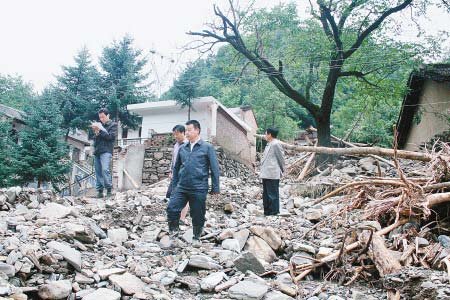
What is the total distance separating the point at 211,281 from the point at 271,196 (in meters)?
3.43

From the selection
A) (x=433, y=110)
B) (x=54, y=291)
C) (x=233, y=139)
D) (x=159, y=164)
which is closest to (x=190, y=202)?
(x=54, y=291)

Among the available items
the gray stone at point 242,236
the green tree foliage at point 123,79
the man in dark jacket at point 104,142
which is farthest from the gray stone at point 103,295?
the green tree foliage at point 123,79

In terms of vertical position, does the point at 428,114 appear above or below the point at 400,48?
below

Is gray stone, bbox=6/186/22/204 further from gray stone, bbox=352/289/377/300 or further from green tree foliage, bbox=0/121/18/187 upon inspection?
green tree foliage, bbox=0/121/18/187

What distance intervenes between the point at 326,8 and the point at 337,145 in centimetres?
636

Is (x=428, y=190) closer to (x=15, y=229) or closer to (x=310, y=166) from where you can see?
(x=15, y=229)

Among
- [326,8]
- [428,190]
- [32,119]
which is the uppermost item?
[326,8]

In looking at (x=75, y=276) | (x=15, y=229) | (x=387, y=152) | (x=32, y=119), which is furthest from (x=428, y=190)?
(x=32, y=119)

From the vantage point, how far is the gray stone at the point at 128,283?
336cm

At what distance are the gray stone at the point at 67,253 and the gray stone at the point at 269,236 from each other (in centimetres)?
228

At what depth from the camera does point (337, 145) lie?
17547 millimetres

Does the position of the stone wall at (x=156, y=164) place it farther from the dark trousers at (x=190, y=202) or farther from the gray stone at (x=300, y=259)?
the gray stone at (x=300, y=259)

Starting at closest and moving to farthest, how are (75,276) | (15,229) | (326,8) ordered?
(75,276), (15,229), (326,8)

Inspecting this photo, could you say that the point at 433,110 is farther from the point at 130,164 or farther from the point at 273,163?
the point at 130,164
